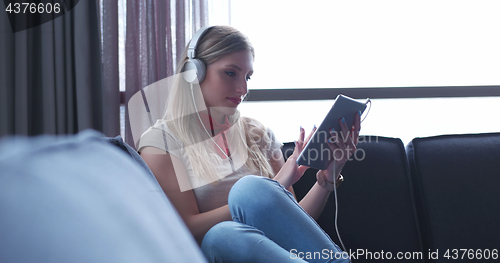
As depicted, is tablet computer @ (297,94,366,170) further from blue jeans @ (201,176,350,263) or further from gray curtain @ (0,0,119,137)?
gray curtain @ (0,0,119,137)

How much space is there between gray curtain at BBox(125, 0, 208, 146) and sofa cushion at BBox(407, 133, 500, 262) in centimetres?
112

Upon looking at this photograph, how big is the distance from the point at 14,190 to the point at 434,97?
210cm

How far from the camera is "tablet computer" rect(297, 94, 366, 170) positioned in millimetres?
1069

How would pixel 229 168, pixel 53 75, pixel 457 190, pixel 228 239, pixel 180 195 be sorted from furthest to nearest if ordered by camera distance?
pixel 53 75, pixel 457 190, pixel 229 168, pixel 180 195, pixel 228 239

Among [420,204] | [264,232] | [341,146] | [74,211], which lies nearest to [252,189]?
[264,232]

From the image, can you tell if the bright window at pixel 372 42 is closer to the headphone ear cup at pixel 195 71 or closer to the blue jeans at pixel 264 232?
the headphone ear cup at pixel 195 71

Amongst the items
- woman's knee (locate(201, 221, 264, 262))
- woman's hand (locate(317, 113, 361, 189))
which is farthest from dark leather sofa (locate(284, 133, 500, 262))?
woman's knee (locate(201, 221, 264, 262))

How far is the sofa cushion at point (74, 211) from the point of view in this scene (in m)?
0.17

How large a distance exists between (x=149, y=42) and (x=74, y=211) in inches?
61.9

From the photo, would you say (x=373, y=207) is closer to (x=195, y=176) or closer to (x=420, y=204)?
(x=420, y=204)

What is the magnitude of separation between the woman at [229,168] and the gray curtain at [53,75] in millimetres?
573

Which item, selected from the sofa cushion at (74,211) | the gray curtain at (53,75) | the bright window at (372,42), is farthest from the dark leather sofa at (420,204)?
the sofa cushion at (74,211)

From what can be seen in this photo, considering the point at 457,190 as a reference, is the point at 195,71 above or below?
above

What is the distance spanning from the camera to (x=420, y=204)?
127 centimetres
